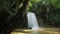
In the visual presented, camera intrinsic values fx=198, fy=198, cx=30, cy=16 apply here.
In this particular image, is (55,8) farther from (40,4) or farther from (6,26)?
(6,26)

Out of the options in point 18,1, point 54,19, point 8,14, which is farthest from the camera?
point 54,19

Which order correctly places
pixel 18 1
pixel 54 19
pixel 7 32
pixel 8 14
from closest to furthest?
pixel 8 14 < pixel 7 32 < pixel 18 1 < pixel 54 19

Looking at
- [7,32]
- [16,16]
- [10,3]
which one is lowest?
[7,32]

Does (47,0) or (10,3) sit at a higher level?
(47,0)

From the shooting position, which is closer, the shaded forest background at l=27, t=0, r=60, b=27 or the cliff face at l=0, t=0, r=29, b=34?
the cliff face at l=0, t=0, r=29, b=34

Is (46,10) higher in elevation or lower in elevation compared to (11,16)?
higher

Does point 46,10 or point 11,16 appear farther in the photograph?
point 46,10

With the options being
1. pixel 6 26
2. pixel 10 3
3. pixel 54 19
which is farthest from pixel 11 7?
pixel 54 19

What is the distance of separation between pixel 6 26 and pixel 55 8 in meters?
19.8

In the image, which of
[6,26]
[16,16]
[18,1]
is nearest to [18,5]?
[18,1]

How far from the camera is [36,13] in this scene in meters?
25.6

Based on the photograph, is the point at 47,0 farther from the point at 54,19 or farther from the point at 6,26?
the point at 6,26

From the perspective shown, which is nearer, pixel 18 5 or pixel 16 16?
pixel 16 16

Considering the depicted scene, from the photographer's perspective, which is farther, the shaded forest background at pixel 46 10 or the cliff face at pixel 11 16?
the shaded forest background at pixel 46 10
